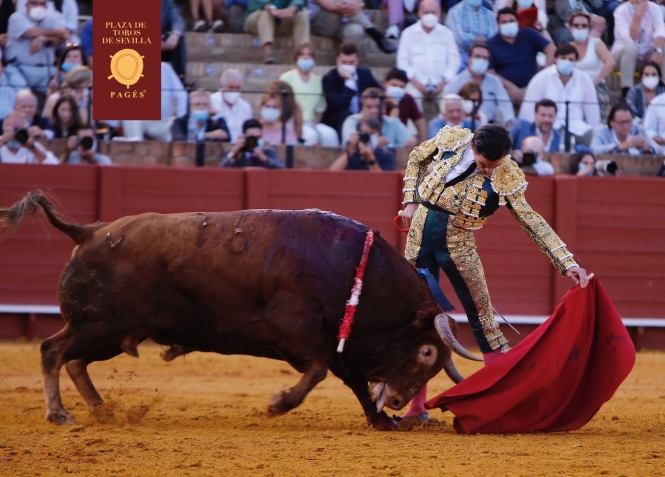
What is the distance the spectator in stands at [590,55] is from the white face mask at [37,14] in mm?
4489

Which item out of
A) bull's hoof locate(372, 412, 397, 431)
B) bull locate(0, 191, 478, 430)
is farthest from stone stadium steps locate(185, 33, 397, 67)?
bull's hoof locate(372, 412, 397, 431)

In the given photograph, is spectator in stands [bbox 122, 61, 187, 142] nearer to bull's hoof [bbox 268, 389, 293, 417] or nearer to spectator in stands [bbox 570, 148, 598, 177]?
spectator in stands [bbox 570, 148, 598, 177]

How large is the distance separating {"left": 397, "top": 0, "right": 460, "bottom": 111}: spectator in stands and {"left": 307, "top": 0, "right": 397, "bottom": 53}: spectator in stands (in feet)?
2.61

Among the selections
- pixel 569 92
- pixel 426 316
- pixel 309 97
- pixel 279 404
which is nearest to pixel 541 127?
pixel 569 92

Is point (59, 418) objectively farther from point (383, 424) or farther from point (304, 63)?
point (304, 63)

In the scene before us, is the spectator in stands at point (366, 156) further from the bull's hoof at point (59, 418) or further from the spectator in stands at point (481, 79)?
the bull's hoof at point (59, 418)

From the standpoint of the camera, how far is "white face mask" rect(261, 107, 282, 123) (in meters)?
7.87

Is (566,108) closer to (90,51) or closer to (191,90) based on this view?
(191,90)

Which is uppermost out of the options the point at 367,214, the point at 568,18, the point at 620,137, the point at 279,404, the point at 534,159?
the point at 568,18

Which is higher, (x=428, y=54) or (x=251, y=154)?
(x=428, y=54)

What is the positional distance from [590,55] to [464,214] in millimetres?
5271

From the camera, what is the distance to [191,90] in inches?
310

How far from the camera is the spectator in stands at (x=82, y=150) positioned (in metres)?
7.89

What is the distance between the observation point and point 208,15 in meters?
9.32
